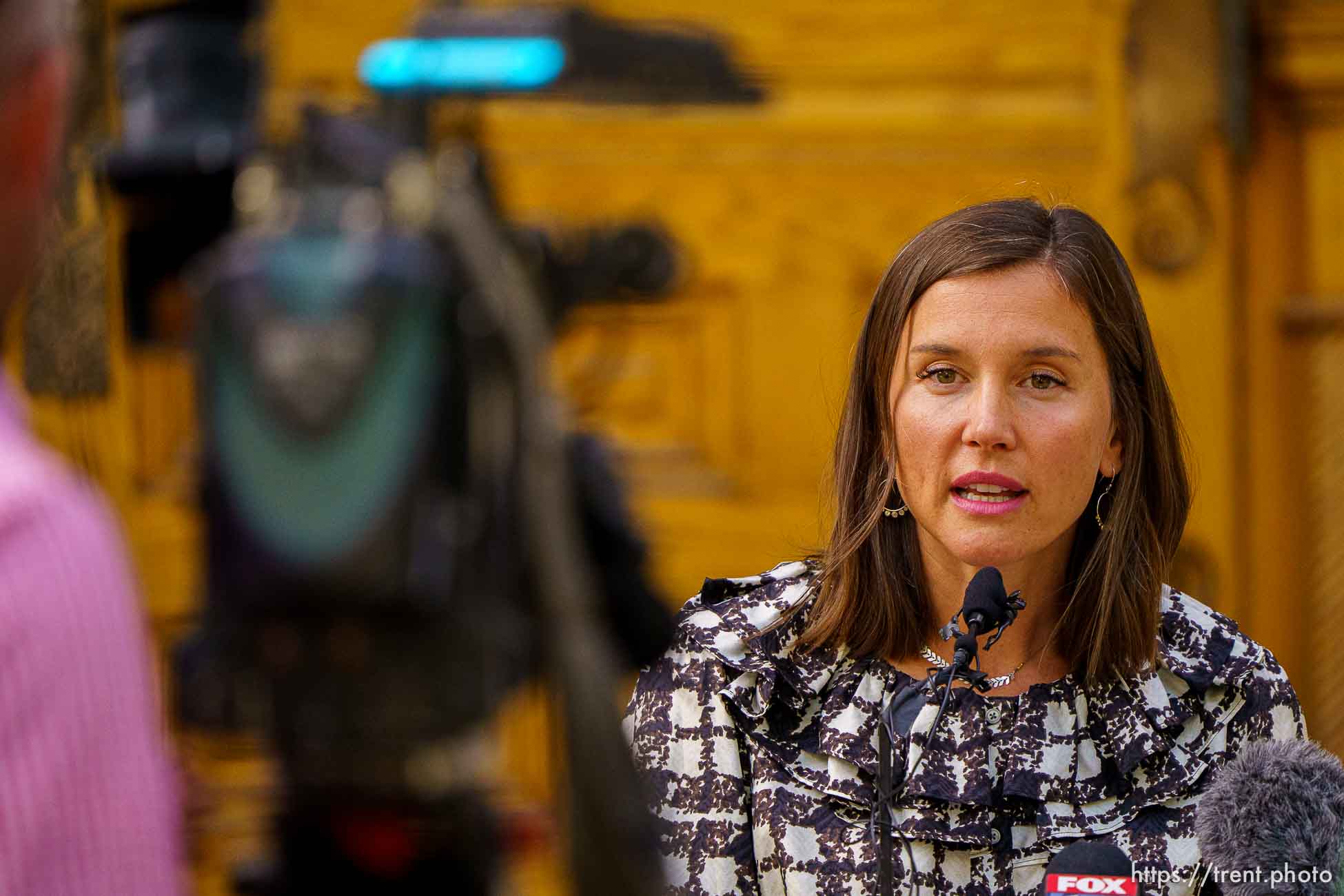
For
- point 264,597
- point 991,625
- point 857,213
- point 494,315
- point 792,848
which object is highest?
point 857,213

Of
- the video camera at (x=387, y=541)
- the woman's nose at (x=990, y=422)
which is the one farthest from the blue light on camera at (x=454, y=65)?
the woman's nose at (x=990, y=422)

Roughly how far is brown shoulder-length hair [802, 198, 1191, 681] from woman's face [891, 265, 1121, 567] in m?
0.03

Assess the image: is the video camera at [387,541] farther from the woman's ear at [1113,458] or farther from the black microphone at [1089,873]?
the woman's ear at [1113,458]

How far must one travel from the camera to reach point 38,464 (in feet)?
2.65

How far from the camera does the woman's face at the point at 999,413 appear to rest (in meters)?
2.01

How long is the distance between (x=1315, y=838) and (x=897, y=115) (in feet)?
7.68

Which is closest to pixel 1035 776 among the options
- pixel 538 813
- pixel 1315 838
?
pixel 1315 838

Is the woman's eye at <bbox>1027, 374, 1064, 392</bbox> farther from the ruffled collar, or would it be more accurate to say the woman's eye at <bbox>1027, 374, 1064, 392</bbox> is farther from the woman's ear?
the ruffled collar

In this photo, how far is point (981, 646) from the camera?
215cm

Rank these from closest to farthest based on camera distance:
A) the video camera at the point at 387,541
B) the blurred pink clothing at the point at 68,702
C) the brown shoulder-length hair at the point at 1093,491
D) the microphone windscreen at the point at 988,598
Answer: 1. the blurred pink clothing at the point at 68,702
2. the video camera at the point at 387,541
3. the microphone windscreen at the point at 988,598
4. the brown shoulder-length hair at the point at 1093,491

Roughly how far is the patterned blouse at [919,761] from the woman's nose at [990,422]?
329 millimetres

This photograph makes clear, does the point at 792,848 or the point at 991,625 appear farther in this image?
the point at 792,848

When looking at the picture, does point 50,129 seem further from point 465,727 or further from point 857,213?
point 857,213

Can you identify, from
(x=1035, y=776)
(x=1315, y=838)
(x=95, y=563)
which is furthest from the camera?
(x=1035, y=776)
